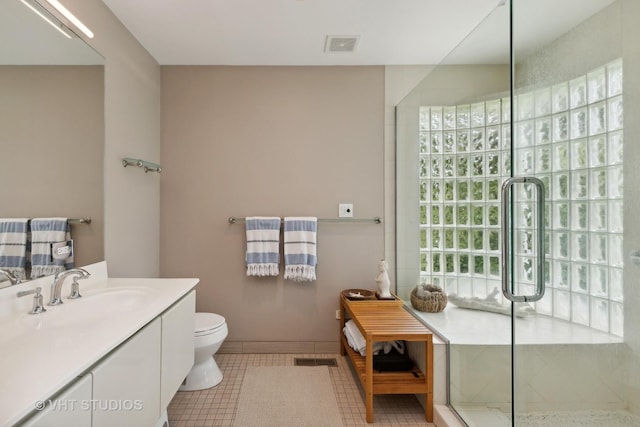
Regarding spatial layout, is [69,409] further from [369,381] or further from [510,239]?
[510,239]

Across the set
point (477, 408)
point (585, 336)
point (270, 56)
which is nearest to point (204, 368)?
point (477, 408)

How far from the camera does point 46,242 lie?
1.46m

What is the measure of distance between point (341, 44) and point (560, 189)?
5.61 ft

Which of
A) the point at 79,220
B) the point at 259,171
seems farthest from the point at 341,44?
the point at 79,220

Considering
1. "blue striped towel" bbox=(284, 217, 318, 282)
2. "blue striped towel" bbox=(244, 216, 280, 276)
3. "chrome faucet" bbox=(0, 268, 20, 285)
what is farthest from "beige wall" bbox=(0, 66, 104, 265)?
"blue striped towel" bbox=(284, 217, 318, 282)

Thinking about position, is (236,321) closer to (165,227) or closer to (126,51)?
(165,227)

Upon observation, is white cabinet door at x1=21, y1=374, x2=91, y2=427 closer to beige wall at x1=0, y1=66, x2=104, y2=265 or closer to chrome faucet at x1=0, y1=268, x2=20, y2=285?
chrome faucet at x1=0, y1=268, x2=20, y2=285

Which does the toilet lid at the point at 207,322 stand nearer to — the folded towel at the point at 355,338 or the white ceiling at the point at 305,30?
the folded towel at the point at 355,338

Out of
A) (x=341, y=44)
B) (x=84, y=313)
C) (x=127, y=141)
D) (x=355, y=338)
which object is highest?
(x=341, y=44)

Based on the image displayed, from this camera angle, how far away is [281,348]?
2.58 metres

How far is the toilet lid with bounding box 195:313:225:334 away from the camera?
201 centimetres

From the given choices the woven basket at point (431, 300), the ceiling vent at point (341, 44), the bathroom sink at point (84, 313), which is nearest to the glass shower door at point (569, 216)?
the woven basket at point (431, 300)

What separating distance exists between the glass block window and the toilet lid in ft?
5.08

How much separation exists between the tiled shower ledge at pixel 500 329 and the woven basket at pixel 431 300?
0.10 feet
